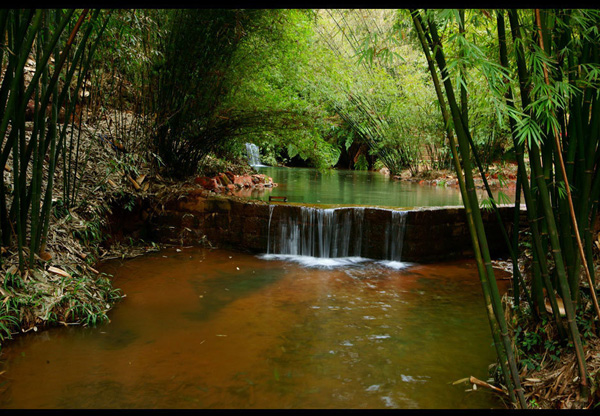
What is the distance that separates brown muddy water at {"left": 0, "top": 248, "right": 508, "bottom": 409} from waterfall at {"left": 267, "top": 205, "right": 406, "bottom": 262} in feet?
3.64

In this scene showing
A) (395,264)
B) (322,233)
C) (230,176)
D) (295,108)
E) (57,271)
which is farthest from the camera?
(230,176)

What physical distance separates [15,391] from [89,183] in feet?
9.60

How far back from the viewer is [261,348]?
8.69ft

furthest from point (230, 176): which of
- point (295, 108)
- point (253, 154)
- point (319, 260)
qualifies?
point (253, 154)

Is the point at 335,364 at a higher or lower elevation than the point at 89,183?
lower

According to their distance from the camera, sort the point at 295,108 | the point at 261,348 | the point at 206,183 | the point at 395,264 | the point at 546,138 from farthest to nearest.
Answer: the point at 206,183 → the point at 295,108 → the point at 395,264 → the point at 261,348 → the point at 546,138

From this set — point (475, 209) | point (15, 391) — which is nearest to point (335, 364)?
point (475, 209)

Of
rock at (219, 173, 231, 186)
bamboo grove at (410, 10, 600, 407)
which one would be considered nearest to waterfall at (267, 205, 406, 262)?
rock at (219, 173, 231, 186)

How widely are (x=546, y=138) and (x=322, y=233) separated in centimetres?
355

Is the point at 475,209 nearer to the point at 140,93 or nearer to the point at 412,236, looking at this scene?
the point at 412,236

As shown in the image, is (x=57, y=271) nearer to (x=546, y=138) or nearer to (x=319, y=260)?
(x=319, y=260)

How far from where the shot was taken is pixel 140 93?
16.7 ft

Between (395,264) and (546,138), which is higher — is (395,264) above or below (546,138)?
below

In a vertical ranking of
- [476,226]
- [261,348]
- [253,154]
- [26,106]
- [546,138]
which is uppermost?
[253,154]
